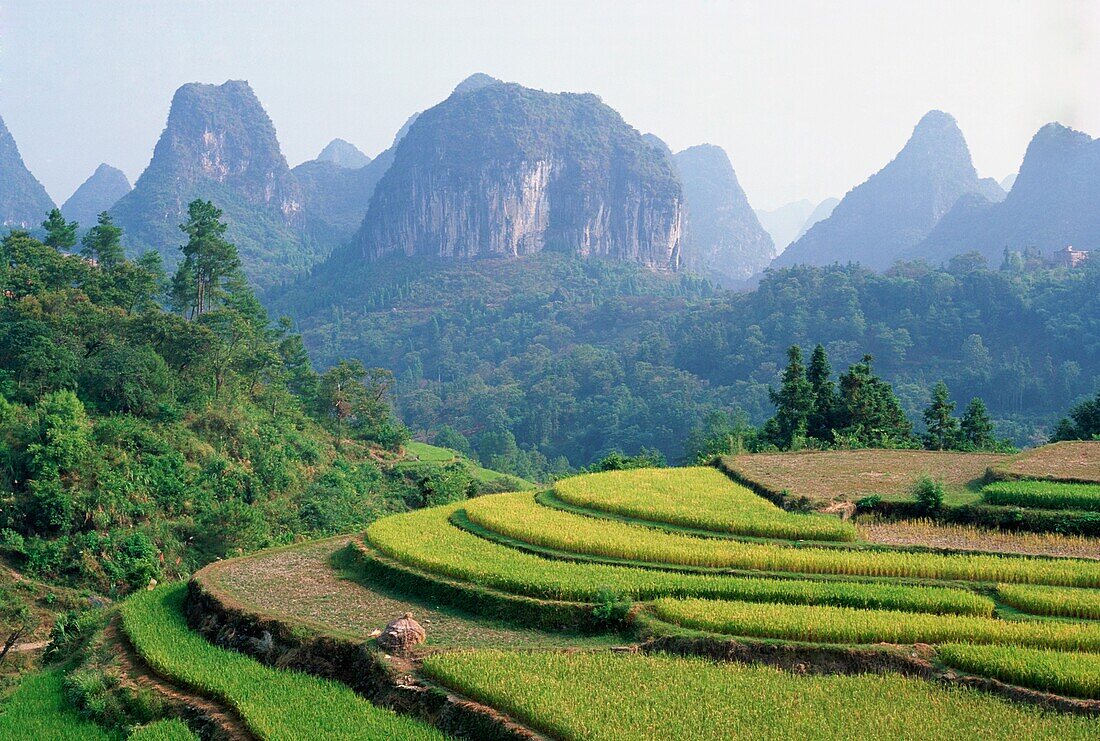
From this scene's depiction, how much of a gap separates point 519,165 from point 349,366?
95.4 meters

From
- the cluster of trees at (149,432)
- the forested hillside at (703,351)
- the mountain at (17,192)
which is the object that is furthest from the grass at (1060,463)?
the mountain at (17,192)

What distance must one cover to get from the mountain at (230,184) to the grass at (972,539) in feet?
388

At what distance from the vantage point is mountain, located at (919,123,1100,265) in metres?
115

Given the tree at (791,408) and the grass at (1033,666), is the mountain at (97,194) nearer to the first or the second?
the tree at (791,408)

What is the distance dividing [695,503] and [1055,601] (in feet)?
25.0

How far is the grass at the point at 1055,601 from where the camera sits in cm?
1127

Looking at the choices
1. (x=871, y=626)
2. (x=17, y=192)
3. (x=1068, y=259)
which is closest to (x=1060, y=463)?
(x=871, y=626)

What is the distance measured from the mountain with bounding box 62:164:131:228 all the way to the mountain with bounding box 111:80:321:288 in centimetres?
3010

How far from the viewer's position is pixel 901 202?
167 m

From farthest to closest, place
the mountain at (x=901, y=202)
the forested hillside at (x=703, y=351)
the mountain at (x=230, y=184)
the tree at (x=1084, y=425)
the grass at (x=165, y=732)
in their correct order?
the mountain at (x=901, y=202) < the mountain at (x=230, y=184) < the forested hillside at (x=703, y=351) < the tree at (x=1084, y=425) < the grass at (x=165, y=732)

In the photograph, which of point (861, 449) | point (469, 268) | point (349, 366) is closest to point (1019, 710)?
point (861, 449)

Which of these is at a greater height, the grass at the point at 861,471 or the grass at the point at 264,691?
the grass at the point at 861,471

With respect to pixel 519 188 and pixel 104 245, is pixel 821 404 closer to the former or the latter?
pixel 104 245

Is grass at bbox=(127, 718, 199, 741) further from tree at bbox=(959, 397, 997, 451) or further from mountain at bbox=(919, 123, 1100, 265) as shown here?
mountain at bbox=(919, 123, 1100, 265)
